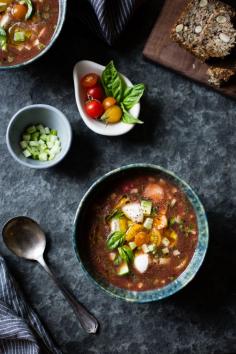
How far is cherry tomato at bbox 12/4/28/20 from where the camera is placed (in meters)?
4.39

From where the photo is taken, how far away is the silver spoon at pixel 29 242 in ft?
14.5

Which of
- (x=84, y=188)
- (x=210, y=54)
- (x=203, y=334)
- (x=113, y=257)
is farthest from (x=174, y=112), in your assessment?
(x=203, y=334)

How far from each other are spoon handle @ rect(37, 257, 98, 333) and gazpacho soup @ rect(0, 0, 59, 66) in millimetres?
Answer: 1347

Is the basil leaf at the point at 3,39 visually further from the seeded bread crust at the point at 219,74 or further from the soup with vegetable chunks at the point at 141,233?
the seeded bread crust at the point at 219,74

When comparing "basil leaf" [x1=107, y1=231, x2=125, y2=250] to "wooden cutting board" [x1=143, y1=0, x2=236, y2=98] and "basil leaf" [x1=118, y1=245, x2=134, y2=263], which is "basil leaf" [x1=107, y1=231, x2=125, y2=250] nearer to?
"basil leaf" [x1=118, y1=245, x2=134, y2=263]

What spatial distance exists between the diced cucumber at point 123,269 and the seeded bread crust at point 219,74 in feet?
4.29

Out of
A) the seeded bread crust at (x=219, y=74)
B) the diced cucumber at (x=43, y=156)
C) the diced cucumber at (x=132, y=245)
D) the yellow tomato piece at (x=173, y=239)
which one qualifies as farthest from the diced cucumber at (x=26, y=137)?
the seeded bread crust at (x=219, y=74)

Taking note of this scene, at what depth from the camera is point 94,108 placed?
436 cm

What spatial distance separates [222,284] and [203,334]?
353 mm

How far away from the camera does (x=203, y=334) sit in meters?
4.45

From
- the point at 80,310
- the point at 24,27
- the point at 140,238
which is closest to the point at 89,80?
the point at 24,27

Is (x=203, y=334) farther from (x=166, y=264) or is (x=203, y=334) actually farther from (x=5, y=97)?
(x=5, y=97)

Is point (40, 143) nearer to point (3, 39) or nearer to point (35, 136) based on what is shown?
point (35, 136)

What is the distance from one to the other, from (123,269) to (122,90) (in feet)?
3.83
